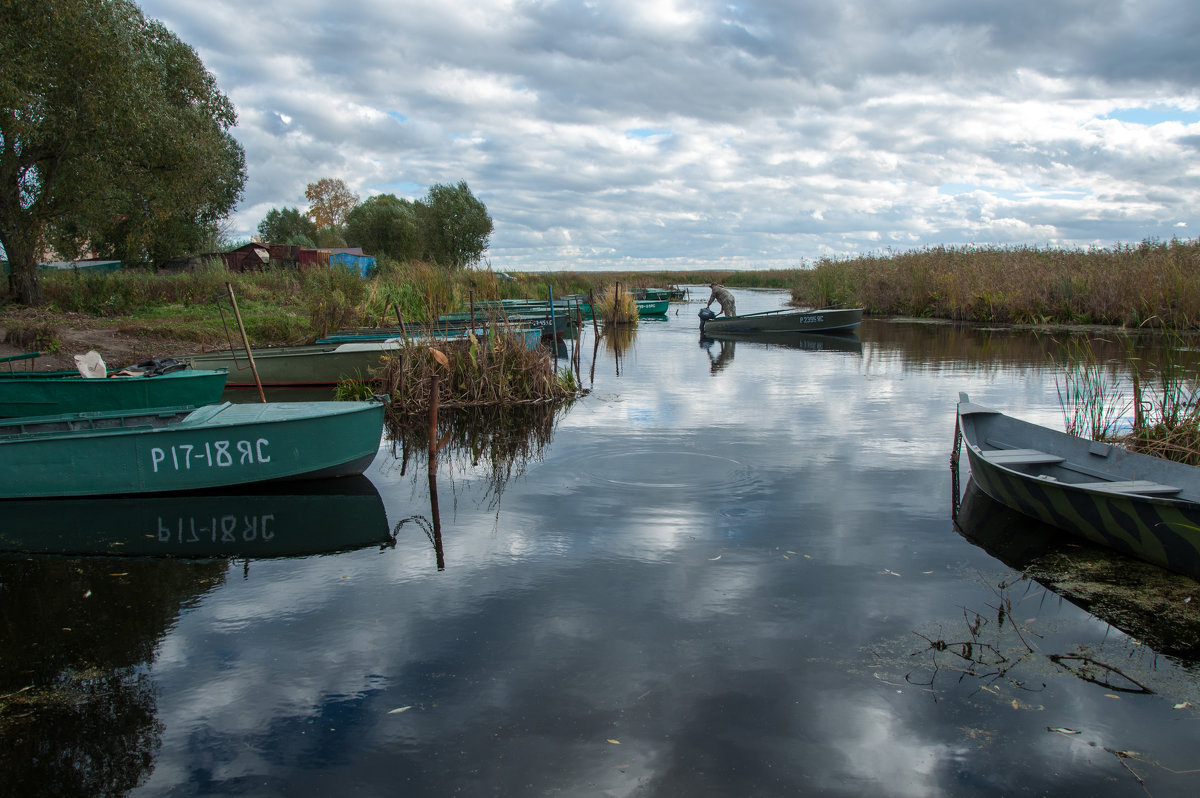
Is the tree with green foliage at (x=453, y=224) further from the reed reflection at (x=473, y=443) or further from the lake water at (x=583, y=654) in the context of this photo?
the lake water at (x=583, y=654)

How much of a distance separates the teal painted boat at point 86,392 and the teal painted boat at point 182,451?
2.39 m

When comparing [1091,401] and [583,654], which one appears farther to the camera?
[1091,401]

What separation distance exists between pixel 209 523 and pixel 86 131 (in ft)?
53.5

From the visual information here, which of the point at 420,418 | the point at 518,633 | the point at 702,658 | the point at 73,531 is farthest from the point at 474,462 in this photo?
the point at 702,658

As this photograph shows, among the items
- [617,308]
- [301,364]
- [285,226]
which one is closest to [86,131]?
[301,364]

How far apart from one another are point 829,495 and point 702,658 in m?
4.11

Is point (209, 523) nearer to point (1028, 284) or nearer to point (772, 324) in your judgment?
point (772, 324)

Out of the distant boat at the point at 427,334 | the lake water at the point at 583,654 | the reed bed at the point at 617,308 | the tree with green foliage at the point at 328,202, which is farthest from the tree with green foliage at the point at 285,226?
the lake water at the point at 583,654

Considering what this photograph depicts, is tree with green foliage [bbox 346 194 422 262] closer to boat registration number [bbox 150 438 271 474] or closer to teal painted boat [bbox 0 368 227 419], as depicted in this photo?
teal painted boat [bbox 0 368 227 419]

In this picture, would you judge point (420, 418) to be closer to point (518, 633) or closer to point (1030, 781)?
point (518, 633)

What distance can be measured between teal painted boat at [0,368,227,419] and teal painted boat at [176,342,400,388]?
3706 millimetres

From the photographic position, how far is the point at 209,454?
27.8 ft

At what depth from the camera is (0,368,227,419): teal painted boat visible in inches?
449

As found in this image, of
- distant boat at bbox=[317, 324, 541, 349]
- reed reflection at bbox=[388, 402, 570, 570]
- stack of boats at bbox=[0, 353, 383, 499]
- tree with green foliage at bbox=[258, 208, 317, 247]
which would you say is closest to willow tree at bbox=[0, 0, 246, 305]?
distant boat at bbox=[317, 324, 541, 349]
